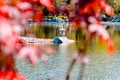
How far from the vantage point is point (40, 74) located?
1858cm

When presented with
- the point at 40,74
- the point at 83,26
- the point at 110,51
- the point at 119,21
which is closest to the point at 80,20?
the point at 83,26

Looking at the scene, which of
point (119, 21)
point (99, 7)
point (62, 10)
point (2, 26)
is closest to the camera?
point (2, 26)

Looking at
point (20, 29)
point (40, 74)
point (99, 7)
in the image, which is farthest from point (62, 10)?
point (40, 74)

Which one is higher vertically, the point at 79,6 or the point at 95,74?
the point at 79,6

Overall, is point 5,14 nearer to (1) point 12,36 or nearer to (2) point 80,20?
(1) point 12,36

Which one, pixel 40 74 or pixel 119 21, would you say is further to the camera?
pixel 119 21

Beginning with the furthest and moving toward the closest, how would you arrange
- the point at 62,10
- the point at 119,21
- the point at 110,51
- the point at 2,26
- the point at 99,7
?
the point at 119,21 → the point at 62,10 → the point at 99,7 → the point at 110,51 → the point at 2,26

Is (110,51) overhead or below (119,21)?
overhead

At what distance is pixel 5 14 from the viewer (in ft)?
3.69

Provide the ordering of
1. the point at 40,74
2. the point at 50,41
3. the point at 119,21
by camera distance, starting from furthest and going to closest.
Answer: the point at 119,21 < the point at 50,41 < the point at 40,74

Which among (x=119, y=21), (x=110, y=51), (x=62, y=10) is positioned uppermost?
(x=62, y=10)

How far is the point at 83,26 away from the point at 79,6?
62mm

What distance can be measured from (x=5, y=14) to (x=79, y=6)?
26 centimetres

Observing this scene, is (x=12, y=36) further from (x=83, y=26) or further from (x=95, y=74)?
(x=95, y=74)
